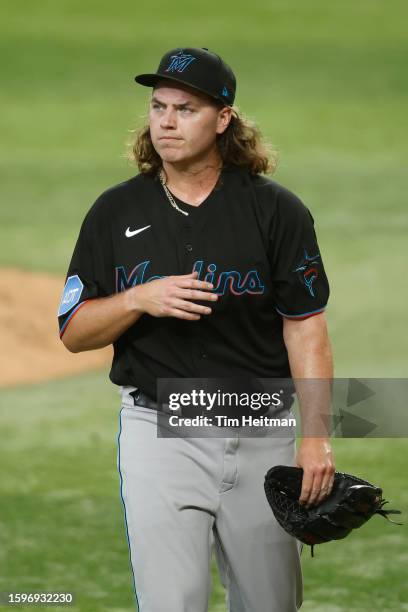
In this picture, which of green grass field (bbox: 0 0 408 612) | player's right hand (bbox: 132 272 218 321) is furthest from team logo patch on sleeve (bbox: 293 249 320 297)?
green grass field (bbox: 0 0 408 612)

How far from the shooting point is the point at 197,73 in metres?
4.17

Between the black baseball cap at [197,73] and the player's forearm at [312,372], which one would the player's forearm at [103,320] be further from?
the black baseball cap at [197,73]

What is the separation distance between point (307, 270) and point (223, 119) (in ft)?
1.94

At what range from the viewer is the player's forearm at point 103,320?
4047 mm

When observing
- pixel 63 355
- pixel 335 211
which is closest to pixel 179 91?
pixel 63 355

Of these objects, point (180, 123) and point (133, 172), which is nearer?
point (180, 123)

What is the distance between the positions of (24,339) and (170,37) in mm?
9775

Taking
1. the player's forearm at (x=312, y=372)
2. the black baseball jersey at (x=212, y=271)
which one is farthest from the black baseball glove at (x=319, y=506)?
the black baseball jersey at (x=212, y=271)

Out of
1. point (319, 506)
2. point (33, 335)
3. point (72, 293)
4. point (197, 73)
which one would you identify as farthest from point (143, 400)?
point (33, 335)

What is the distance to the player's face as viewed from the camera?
13.6 feet

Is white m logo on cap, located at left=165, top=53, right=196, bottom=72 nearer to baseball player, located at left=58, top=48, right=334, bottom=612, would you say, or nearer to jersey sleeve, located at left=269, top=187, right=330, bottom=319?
baseball player, located at left=58, top=48, right=334, bottom=612

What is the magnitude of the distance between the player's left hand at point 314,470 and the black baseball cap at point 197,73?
45.8 inches

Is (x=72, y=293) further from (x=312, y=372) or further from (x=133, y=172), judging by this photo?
(x=133, y=172)

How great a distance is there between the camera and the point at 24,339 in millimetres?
11172
